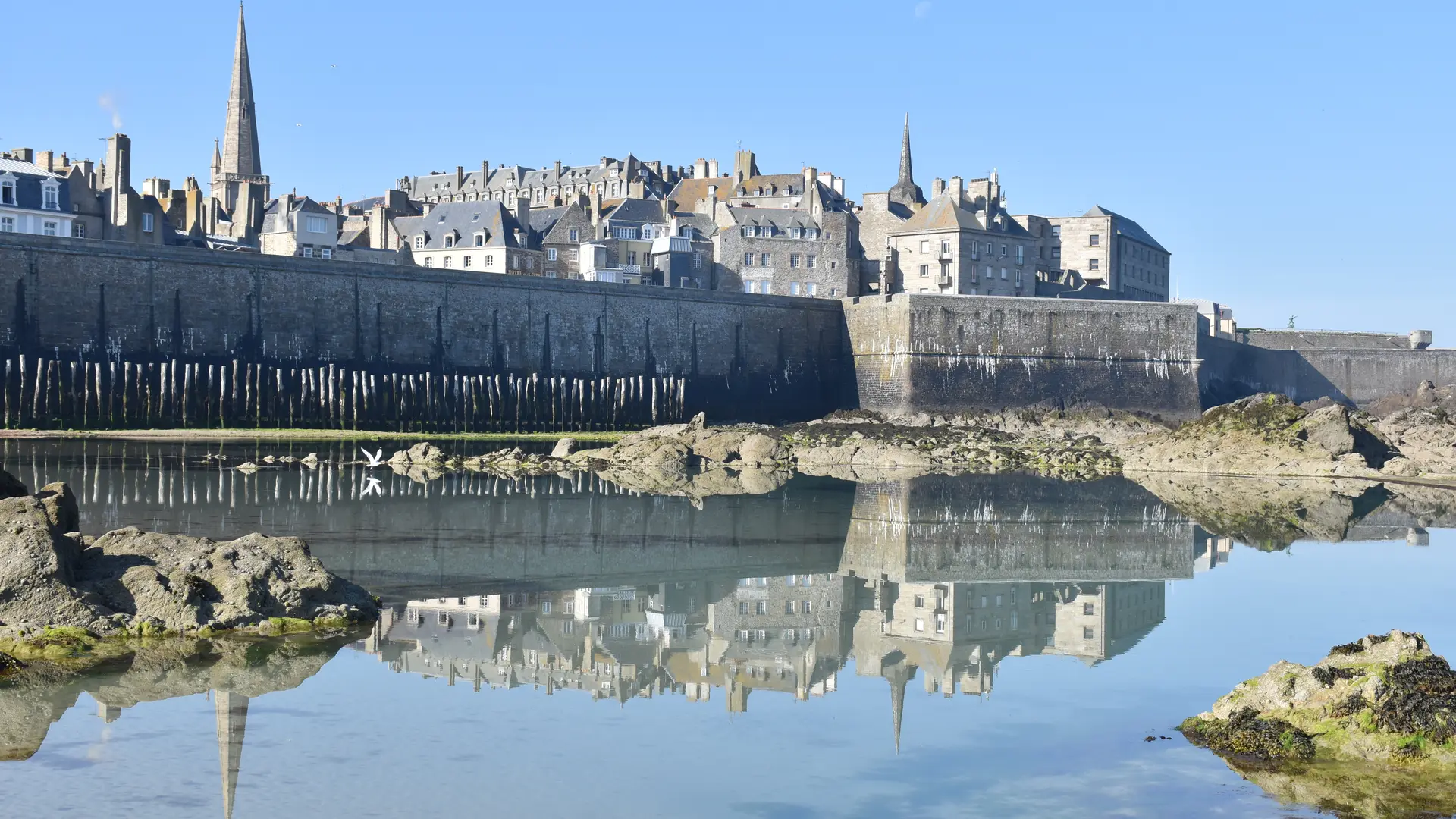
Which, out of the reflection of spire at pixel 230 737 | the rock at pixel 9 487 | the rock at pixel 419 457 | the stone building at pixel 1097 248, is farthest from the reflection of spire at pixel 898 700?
the stone building at pixel 1097 248

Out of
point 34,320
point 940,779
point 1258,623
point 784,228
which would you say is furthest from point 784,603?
point 784,228

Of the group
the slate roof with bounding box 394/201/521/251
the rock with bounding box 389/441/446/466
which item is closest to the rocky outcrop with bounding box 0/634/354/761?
the rock with bounding box 389/441/446/466

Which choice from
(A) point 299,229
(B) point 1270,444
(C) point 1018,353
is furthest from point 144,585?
(A) point 299,229

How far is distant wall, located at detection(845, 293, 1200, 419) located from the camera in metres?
53.8

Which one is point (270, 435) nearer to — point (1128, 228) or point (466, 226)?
point (466, 226)

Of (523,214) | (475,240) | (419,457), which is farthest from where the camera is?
(523,214)

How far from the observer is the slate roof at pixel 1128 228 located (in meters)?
85.4

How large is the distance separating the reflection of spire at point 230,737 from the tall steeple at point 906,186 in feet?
236

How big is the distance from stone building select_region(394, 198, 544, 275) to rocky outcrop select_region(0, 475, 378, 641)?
54.3 meters

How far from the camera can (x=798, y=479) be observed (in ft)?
109

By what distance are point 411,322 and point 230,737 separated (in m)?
37.4

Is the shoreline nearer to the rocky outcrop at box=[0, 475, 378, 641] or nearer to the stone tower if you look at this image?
the rocky outcrop at box=[0, 475, 378, 641]

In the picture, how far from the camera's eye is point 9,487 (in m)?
15.2

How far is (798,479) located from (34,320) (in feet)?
63.1
